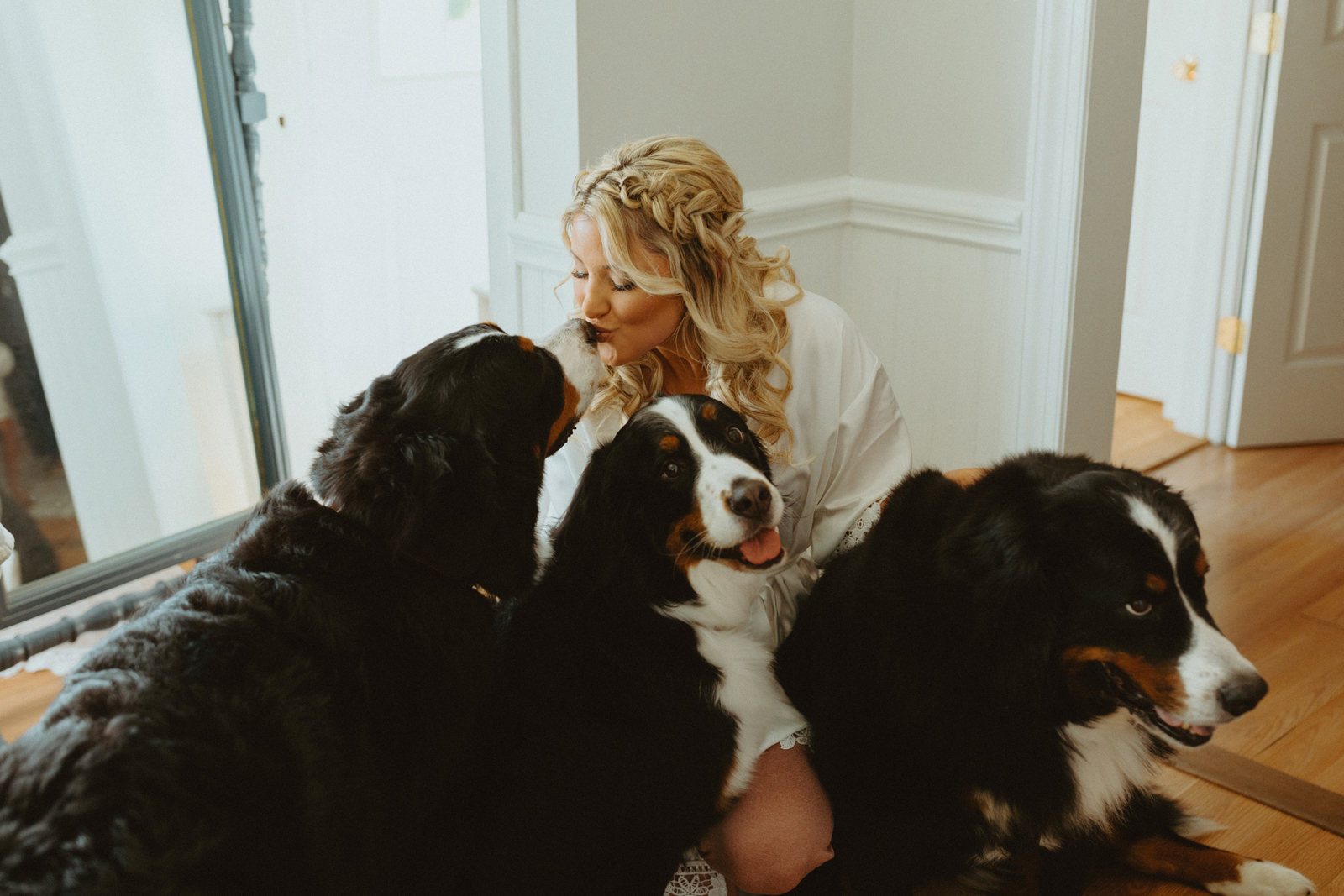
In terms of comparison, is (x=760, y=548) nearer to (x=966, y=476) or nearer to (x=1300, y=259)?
(x=966, y=476)

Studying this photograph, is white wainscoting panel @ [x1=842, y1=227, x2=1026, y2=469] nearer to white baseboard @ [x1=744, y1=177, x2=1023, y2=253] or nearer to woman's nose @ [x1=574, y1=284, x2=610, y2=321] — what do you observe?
white baseboard @ [x1=744, y1=177, x2=1023, y2=253]

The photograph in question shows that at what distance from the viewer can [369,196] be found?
11.2ft

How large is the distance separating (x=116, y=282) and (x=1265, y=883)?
2.66m

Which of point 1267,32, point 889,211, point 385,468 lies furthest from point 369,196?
point 1267,32

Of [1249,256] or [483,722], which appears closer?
[483,722]

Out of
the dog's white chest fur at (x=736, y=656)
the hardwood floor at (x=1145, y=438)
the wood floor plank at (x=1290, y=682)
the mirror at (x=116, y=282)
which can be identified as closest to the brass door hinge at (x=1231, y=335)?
the hardwood floor at (x=1145, y=438)

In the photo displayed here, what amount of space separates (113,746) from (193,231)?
6.75ft

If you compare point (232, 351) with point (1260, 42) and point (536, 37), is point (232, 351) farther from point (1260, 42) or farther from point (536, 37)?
point (1260, 42)

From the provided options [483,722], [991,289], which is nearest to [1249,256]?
[991,289]

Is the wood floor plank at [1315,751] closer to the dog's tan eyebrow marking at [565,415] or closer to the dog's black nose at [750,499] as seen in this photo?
the dog's black nose at [750,499]

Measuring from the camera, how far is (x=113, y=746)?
0.96m

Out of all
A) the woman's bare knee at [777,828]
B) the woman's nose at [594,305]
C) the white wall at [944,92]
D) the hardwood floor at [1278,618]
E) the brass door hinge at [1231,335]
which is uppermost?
the white wall at [944,92]

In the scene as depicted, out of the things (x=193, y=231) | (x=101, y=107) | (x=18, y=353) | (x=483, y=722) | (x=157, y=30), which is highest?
(x=157, y=30)

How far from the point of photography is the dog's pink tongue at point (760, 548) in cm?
132
